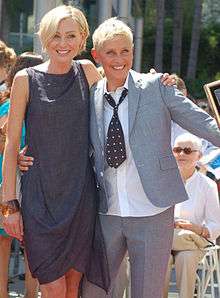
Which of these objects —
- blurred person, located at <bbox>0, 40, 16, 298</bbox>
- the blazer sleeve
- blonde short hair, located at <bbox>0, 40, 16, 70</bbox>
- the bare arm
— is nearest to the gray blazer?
the blazer sleeve

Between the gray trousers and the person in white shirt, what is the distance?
144cm

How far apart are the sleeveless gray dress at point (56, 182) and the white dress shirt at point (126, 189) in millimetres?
125

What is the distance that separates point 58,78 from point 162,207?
0.85m

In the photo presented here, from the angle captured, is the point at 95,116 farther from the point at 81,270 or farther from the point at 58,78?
the point at 81,270

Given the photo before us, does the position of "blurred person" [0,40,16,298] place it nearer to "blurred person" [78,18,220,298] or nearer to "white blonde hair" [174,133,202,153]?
Answer: "white blonde hair" [174,133,202,153]

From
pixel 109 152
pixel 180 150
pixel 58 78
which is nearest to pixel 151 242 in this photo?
pixel 109 152

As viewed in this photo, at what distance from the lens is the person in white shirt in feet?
20.2

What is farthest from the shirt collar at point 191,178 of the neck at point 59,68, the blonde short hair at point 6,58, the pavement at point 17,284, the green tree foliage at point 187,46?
the green tree foliage at point 187,46

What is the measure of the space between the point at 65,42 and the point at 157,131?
0.65 metres

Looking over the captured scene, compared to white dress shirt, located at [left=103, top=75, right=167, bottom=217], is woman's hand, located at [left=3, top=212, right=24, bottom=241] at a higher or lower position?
lower

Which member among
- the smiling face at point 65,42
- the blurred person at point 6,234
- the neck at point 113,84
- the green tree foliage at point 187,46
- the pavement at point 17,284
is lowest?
the green tree foliage at point 187,46

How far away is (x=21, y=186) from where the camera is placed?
15.6 ft

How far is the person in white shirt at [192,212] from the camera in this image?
20.2 ft

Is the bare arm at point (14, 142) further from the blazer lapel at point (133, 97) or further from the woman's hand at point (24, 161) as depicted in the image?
the blazer lapel at point (133, 97)
